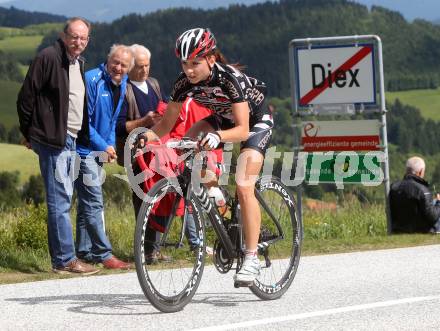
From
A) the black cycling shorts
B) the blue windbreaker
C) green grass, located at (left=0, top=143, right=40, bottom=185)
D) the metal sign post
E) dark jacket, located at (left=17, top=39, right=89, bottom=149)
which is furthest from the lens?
green grass, located at (left=0, top=143, right=40, bottom=185)

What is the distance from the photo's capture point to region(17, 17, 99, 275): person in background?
8.28 metres

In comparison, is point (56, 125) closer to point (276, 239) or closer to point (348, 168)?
point (276, 239)

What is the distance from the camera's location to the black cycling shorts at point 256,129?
22.2ft

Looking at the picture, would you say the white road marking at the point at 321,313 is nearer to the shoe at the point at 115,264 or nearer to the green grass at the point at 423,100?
the shoe at the point at 115,264

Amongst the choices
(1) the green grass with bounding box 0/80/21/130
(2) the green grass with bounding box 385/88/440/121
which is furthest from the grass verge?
(2) the green grass with bounding box 385/88/440/121

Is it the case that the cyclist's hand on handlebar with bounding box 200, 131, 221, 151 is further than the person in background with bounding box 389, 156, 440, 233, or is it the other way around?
the person in background with bounding box 389, 156, 440, 233

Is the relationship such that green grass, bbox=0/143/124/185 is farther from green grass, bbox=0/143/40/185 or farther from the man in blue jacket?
the man in blue jacket

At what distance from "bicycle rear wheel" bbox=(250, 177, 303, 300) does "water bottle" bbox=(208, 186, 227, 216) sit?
1.34ft

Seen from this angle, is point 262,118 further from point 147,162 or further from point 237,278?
point 147,162

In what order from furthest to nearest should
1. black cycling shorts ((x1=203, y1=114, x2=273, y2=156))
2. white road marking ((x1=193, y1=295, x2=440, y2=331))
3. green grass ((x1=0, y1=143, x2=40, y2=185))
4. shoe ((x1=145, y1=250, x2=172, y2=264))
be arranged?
green grass ((x1=0, y1=143, x2=40, y2=185))
black cycling shorts ((x1=203, y1=114, x2=273, y2=156))
shoe ((x1=145, y1=250, x2=172, y2=264))
white road marking ((x1=193, y1=295, x2=440, y2=331))

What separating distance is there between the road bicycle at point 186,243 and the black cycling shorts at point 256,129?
365 mm

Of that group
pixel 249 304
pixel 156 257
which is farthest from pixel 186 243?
pixel 249 304

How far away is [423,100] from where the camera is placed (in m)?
188

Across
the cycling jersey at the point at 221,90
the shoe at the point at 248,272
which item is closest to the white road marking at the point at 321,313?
the shoe at the point at 248,272
